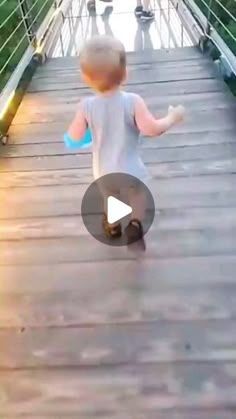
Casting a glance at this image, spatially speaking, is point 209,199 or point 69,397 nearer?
point 69,397

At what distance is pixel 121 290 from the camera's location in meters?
1.61

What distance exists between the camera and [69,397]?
4.24 feet

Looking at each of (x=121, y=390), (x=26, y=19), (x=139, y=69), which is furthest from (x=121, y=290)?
(x=26, y=19)

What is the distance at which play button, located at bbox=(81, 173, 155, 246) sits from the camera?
67.4 inches

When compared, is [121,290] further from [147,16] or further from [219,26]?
→ [147,16]

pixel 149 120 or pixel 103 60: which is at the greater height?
pixel 103 60

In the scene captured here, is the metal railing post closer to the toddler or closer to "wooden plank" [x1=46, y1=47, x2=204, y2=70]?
"wooden plank" [x1=46, y1=47, x2=204, y2=70]

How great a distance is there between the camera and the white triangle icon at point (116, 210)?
5.83 feet

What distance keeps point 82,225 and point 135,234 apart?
0.20 meters

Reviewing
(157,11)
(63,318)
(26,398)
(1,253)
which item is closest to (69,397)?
(26,398)

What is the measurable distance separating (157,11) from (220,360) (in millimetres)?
4194

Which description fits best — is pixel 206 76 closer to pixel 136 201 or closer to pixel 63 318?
pixel 136 201

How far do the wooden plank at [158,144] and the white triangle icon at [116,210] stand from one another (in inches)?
24.9

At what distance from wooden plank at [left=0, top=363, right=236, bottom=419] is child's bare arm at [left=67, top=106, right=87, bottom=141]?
0.63 metres
